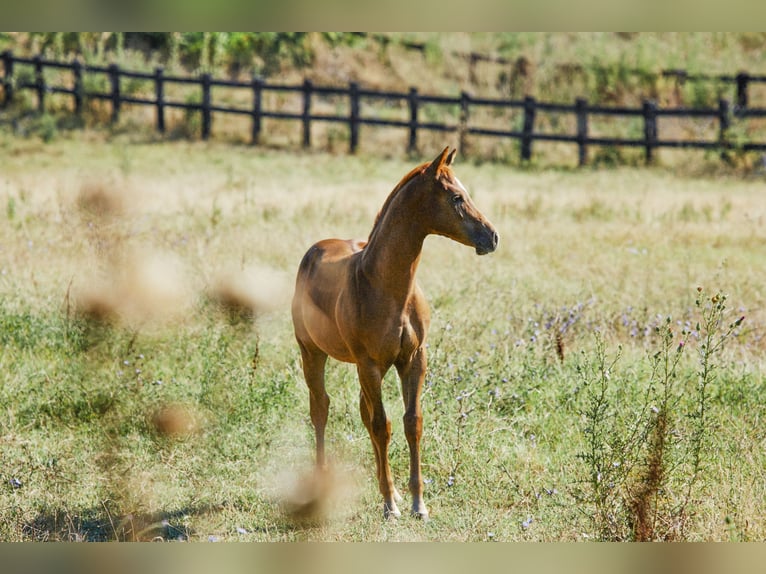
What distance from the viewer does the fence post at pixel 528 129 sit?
20562 millimetres

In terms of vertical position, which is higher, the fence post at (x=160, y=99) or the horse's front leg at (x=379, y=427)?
the fence post at (x=160, y=99)

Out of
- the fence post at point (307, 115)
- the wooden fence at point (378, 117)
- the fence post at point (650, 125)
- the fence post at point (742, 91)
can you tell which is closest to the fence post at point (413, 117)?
the wooden fence at point (378, 117)

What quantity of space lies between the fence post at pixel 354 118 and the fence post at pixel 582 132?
4804 mm

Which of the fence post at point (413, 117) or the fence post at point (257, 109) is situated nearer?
the fence post at point (413, 117)

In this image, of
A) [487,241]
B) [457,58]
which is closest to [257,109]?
[457,58]

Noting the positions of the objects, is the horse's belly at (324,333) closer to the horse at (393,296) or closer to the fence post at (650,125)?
the horse at (393,296)

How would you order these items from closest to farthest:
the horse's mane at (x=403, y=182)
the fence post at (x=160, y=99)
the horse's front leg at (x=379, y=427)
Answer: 1. the horse's mane at (x=403, y=182)
2. the horse's front leg at (x=379, y=427)
3. the fence post at (x=160, y=99)

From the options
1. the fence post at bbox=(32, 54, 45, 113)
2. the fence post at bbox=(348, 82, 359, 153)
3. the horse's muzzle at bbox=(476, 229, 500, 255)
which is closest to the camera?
the horse's muzzle at bbox=(476, 229, 500, 255)

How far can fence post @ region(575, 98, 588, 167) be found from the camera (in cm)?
2016

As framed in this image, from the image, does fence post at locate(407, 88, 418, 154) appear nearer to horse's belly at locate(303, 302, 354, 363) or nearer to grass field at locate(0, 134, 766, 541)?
grass field at locate(0, 134, 766, 541)

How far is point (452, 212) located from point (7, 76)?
69.4 ft

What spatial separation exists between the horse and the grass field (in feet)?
1.66

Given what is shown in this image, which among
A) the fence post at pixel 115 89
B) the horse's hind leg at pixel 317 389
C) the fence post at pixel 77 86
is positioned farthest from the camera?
the fence post at pixel 77 86

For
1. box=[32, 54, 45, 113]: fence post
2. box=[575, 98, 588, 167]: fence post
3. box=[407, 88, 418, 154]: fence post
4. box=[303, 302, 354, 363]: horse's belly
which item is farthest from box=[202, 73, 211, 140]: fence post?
box=[303, 302, 354, 363]: horse's belly
